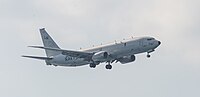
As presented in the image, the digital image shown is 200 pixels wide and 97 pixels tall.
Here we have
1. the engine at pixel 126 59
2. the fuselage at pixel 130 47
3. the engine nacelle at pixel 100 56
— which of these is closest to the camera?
the fuselage at pixel 130 47

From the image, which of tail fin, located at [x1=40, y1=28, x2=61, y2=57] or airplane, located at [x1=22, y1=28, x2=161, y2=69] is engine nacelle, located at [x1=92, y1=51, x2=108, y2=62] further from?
tail fin, located at [x1=40, y1=28, x2=61, y2=57]

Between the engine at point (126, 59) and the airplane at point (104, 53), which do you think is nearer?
the airplane at point (104, 53)

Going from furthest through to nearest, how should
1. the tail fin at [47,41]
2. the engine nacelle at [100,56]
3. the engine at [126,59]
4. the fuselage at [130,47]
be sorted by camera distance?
1. the tail fin at [47,41]
2. the engine at [126,59]
3. the engine nacelle at [100,56]
4. the fuselage at [130,47]

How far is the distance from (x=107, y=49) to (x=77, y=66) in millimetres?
10594

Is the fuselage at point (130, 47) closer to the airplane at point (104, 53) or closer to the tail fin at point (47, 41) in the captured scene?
the airplane at point (104, 53)

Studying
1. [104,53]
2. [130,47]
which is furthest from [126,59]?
→ [130,47]

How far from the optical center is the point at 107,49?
155 metres

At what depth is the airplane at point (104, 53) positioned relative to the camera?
494ft

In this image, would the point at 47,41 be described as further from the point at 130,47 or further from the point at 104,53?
the point at 130,47

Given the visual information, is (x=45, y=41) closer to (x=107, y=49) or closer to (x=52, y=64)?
(x=52, y=64)

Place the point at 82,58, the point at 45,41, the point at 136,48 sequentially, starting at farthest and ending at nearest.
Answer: the point at 45,41 < the point at 82,58 < the point at 136,48

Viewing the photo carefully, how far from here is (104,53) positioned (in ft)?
505

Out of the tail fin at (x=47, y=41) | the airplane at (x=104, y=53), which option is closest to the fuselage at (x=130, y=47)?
the airplane at (x=104, y=53)

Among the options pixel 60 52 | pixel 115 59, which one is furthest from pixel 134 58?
pixel 60 52
